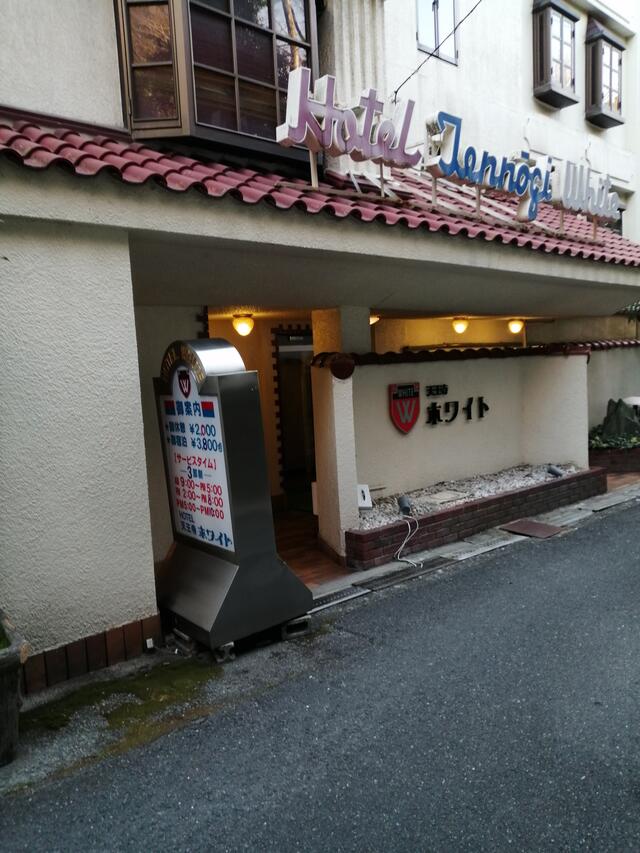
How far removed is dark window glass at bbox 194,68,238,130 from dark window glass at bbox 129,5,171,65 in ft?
1.30

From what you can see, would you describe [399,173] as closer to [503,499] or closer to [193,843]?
[503,499]

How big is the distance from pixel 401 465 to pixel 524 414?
3411 millimetres

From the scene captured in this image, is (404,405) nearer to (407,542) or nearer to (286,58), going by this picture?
(407,542)

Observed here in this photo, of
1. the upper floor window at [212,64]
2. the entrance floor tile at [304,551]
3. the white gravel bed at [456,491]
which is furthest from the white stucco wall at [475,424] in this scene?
the upper floor window at [212,64]

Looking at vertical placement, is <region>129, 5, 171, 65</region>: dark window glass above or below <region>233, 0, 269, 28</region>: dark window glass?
below

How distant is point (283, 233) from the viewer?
612cm

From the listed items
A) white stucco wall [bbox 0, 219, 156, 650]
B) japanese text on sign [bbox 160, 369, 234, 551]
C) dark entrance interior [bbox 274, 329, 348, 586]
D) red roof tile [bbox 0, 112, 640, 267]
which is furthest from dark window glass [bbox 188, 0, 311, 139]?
dark entrance interior [bbox 274, 329, 348, 586]

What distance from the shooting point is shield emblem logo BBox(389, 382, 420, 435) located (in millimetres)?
9109

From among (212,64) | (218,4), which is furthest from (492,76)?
(212,64)

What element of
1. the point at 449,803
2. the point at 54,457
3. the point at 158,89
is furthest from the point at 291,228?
the point at 449,803

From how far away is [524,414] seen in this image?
1157cm

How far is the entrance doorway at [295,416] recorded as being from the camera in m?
10.9

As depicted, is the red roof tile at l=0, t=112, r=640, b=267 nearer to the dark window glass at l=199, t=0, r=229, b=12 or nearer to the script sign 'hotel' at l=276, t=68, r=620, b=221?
the script sign 'hotel' at l=276, t=68, r=620, b=221

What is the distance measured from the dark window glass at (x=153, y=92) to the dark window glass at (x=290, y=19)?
170cm
